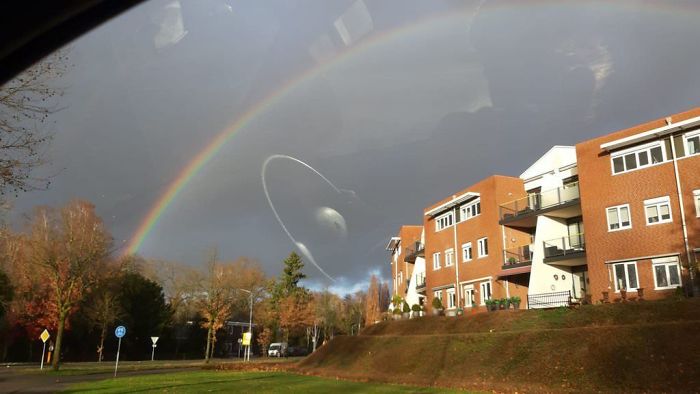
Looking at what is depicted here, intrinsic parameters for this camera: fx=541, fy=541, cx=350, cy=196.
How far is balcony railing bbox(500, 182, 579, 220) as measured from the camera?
38.9m

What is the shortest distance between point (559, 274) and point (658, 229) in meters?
9.27

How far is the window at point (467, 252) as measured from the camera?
49.9 meters

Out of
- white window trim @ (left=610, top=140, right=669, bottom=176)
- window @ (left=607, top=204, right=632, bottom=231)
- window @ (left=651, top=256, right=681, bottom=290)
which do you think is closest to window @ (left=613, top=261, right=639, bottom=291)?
window @ (left=651, top=256, right=681, bottom=290)

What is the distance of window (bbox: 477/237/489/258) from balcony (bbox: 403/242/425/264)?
15.7m

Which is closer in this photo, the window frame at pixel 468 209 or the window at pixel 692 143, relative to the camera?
the window at pixel 692 143

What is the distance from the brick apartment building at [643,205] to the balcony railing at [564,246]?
252 cm

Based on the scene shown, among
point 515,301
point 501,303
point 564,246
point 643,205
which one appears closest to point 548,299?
point 515,301

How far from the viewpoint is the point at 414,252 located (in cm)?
6612

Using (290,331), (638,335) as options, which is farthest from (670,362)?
(290,331)

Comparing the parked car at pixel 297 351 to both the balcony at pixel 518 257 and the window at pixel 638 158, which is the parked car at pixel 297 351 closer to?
the balcony at pixel 518 257

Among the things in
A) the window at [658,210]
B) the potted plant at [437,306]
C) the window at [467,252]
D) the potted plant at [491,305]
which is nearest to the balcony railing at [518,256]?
the potted plant at [491,305]

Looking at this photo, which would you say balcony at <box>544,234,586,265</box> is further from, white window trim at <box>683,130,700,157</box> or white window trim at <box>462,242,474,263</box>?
white window trim at <box>462,242,474,263</box>

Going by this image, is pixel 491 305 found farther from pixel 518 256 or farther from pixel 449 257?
pixel 449 257

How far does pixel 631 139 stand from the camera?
1286 inches
